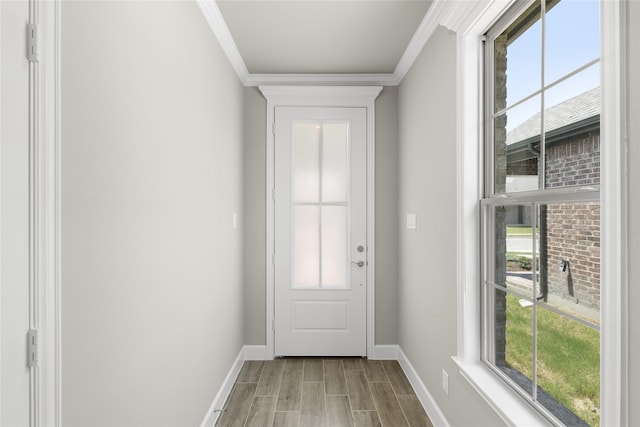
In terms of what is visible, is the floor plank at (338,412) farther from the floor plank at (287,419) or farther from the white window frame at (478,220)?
the white window frame at (478,220)

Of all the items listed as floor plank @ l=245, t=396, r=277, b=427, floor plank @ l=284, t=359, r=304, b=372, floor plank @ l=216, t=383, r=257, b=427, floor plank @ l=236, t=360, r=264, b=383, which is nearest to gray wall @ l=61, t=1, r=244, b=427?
floor plank @ l=216, t=383, r=257, b=427

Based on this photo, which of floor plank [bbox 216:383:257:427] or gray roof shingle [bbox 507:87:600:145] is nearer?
gray roof shingle [bbox 507:87:600:145]

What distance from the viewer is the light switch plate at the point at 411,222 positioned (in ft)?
9.80

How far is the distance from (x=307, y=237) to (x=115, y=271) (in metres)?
2.40

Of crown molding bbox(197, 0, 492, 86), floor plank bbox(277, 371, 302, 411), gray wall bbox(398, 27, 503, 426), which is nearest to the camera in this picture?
crown molding bbox(197, 0, 492, 86)

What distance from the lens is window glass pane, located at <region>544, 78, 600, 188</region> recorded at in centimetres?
124

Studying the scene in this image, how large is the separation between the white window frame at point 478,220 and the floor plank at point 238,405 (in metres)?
1.47

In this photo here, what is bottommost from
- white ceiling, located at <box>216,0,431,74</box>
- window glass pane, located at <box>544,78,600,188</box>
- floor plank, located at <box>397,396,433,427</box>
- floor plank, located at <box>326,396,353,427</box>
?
floor plank, located at <box>397,396,433,427</box>

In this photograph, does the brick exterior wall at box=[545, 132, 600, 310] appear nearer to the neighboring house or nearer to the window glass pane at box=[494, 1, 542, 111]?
the neighboring house

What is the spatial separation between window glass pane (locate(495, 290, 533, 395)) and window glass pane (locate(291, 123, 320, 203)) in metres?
2.05

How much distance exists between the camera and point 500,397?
65.1 inches

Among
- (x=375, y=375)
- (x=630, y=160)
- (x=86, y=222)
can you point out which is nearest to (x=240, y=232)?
(x=375, y=375)

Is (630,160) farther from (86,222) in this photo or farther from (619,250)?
(86,222)
